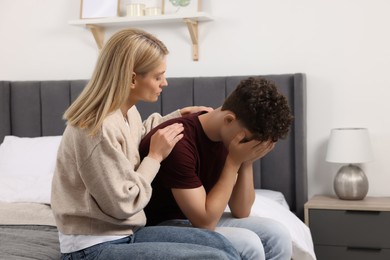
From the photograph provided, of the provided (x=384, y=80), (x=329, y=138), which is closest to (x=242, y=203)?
(x=329, y=138)

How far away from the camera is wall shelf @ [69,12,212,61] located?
3.42 m

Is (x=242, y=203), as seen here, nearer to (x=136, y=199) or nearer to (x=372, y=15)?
(x=136, y=199)

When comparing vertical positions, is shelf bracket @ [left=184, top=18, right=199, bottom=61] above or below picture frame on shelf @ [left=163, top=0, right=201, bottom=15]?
below

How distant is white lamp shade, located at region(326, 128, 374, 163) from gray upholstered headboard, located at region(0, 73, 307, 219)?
19 centimetres

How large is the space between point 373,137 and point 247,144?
1.59m

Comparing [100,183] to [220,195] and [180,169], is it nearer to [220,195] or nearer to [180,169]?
[180,169]

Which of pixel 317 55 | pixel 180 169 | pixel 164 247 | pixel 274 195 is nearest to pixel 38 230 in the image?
pixel 180 169

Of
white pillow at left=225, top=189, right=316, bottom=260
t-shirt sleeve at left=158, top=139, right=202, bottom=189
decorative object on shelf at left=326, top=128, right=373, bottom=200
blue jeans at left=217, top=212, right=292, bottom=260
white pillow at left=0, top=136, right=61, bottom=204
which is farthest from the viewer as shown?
decorative object on shelf at left=326, top=128, right=373, bottom=200

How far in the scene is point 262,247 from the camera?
192cm

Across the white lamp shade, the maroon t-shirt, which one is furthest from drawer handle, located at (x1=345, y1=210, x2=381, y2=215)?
the maroon t-shirt

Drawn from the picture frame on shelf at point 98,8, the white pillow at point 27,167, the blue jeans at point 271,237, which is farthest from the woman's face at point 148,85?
the picture frame on shelf at point 98,8

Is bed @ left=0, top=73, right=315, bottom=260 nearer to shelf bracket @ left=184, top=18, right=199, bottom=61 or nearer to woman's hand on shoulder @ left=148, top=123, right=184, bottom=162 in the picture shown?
shelf bracket @ left=184, top=18, right=199, bottom=61

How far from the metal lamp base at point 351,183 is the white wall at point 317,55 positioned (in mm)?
172

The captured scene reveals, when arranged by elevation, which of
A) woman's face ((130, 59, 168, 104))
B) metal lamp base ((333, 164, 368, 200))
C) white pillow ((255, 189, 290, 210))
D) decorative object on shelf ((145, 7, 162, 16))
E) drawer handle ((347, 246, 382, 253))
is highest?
decorative object on shelf ((145, 7, 162, 16))
